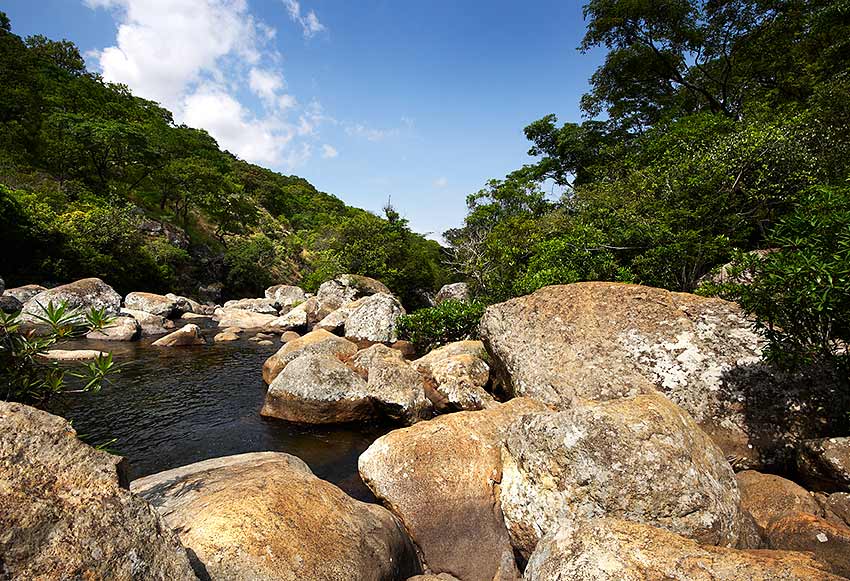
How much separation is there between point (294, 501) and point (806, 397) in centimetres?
844

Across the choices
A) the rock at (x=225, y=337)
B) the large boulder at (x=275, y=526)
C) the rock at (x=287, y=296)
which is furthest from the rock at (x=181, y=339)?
the large boulder at (x=275, y=526)

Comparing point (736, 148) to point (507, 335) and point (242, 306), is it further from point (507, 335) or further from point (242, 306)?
point (242, 306)

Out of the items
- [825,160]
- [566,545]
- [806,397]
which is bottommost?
[566,545]

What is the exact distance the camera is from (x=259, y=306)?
33.8m

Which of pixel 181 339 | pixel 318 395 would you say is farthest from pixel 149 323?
pixel 318 395

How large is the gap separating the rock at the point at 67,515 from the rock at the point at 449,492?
3.55 metres

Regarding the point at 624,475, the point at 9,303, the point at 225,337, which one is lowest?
the point at 225,337

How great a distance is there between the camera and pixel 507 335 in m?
9.50

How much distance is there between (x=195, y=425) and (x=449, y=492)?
8164 millimetres

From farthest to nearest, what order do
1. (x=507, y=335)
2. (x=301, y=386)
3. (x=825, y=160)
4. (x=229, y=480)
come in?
(x=825, y=160) → (x=301, y=386) → (x=507, y=335) → (x=229, y=480)

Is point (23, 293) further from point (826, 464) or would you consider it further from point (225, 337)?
point (826, 464)

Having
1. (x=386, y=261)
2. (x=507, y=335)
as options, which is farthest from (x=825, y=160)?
(x=386, y=261)

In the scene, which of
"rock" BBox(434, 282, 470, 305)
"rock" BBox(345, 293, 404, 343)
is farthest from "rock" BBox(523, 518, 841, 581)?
"rock" BBox(434, 282, 470, 305)

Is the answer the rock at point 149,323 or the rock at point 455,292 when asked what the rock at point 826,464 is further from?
the rock at point 149,323
